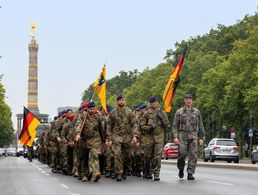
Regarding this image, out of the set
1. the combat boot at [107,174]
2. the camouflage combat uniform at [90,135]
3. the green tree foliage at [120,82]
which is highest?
the green tree foliage at [120,82]

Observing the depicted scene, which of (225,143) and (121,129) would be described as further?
(225,143)

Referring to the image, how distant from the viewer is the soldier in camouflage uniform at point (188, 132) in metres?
18.4

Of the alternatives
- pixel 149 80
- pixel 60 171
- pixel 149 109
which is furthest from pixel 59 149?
pixel 149 80

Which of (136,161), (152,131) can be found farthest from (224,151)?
(152,131)

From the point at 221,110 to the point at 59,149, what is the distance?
4028 centimetres

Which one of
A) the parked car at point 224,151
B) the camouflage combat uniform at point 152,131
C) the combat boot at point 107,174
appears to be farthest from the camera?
the parked car at point 224,151

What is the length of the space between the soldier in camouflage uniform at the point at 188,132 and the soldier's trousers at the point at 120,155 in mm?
1403

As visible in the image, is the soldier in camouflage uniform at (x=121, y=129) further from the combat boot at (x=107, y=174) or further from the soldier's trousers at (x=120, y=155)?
the combat boot at (x=107, y=174)

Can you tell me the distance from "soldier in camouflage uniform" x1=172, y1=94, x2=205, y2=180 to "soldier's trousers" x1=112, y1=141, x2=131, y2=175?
1.40 meters

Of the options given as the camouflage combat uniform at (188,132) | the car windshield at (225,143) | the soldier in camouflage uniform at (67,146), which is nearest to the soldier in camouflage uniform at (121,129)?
the camouflage combat uniform at (188,132)

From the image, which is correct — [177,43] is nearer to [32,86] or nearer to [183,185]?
[32,86]

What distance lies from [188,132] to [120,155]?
70.1 inches

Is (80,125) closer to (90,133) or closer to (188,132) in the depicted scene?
(90,133)

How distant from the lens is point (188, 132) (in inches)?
730
